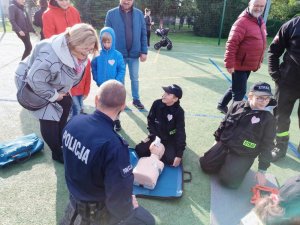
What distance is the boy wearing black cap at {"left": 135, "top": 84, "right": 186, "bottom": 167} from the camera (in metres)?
3.32

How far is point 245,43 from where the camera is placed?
158 inches

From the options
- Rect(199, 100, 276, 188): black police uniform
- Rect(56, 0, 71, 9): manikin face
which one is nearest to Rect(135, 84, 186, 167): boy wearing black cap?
Rect(199, 100, 276, 188): black police uniform

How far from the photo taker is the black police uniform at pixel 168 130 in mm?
3381

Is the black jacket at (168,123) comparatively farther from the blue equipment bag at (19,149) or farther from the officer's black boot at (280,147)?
the blue equipment bag at (19,149)

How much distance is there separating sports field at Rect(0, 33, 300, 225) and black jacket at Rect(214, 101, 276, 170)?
52 centimetres

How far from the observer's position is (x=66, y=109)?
3.27 m

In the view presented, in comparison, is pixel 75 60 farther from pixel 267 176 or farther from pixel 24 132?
pixel 267 176

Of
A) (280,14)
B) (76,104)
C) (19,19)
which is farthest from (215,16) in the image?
(76,104)

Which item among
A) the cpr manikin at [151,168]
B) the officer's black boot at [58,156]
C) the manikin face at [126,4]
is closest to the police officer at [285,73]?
the cpr manikin at [151,168]

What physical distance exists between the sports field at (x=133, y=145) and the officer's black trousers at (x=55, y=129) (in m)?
0.23

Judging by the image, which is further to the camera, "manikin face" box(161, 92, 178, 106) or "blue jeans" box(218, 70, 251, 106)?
"blue jeans" box(218, 70, 251, 106)

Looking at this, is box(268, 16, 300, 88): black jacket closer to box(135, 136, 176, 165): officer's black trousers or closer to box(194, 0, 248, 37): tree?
box(135, 136, 176, 165): officer's black trousers

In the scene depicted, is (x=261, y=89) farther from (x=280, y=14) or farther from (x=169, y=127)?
(x=280, y=14)

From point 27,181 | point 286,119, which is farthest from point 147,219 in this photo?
point 286,119
